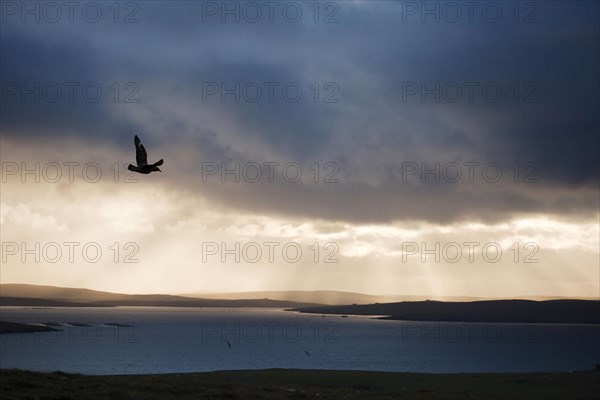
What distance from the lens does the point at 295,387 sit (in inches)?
1869

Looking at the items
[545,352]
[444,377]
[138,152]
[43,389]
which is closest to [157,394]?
[43,389]

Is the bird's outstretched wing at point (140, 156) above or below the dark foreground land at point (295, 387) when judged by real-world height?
above

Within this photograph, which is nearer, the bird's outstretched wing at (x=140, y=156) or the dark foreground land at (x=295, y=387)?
the bird's outstretched wing at (x=140, y=156)

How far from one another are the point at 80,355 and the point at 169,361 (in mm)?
23087

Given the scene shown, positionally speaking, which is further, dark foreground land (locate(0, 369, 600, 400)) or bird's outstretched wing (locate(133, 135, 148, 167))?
dark foreground land (locate(0, 369, 600, 400))

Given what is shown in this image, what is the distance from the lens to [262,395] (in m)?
39.1

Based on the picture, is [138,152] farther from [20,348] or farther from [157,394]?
[20,348]

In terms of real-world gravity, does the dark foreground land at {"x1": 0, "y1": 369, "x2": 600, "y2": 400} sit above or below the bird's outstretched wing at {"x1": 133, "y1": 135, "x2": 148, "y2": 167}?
below

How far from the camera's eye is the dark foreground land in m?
36.4

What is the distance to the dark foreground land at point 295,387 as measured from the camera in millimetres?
36406

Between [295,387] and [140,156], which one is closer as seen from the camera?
[140,156]

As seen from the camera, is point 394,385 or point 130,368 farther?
point 130,368

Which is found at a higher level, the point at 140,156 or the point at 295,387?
the point at 140,156

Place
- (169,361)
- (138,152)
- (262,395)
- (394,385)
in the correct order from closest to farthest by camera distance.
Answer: (138,152), (262,395), (394,385), (169,361)
